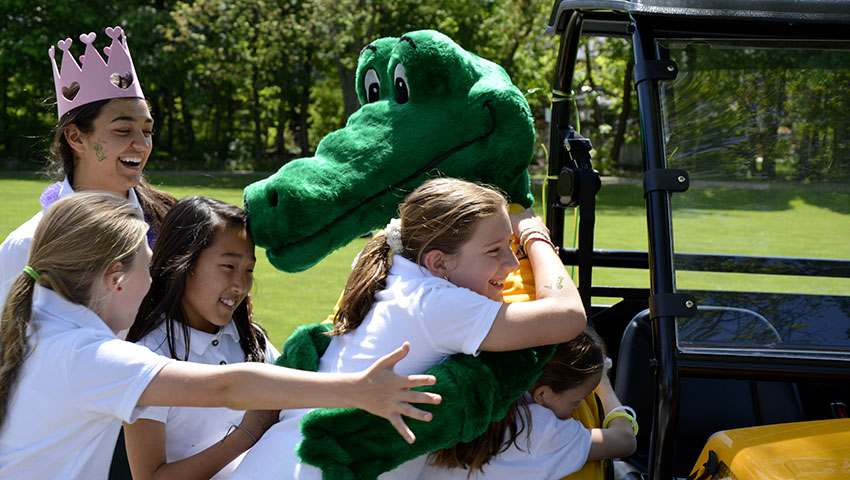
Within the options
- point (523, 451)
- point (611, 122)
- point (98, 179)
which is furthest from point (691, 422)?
point (611, 122)

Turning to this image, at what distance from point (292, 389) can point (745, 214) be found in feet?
4.33

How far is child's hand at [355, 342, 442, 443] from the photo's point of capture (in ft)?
5.21

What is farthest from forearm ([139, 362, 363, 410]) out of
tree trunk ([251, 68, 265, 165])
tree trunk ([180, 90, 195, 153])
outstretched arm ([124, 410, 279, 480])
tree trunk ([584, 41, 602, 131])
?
tree trunk ([180, 90, 195, 153])

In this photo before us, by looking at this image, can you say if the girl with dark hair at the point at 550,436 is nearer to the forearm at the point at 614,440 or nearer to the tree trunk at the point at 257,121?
the forearm at the point at 614,440

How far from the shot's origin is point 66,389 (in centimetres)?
170

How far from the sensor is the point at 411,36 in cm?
243

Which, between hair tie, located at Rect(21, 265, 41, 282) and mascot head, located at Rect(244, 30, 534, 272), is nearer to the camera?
hair tie, located at Rect(21, 265, 41, 282)

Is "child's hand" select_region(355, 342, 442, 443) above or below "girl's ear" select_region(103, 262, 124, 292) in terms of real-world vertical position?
below

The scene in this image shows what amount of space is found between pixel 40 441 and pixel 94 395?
0.21 metres

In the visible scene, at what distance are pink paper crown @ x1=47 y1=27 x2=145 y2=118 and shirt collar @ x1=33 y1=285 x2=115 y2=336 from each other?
1.19 m

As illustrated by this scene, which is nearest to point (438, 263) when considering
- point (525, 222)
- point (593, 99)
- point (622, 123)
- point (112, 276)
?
point (525, 222)

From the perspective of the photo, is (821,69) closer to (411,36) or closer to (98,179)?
(411,36)

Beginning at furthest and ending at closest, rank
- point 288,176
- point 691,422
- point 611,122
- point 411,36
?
point 611,122, point 691,422, point 411,36, point 288,176

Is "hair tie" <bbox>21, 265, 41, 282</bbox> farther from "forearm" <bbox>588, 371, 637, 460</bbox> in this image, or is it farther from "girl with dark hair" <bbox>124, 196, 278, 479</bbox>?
"forearm" <bbox>588, 371, 637, 460</bbox>
